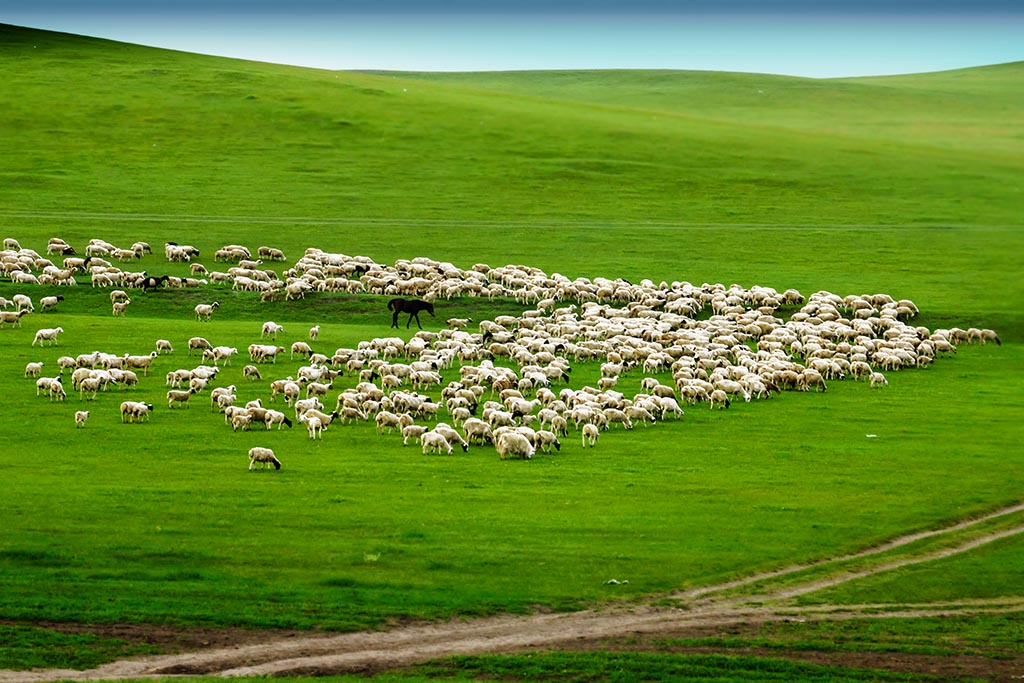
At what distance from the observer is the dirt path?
57.8 feet

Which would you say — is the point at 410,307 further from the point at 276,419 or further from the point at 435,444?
the point at 435,444

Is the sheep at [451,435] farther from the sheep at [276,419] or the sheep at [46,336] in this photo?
the sheep at [46,336]

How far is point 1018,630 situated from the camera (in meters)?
19.5

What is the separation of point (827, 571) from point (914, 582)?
1269 mm

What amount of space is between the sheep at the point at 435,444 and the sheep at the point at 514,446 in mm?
1025

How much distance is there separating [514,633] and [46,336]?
24.4 meters

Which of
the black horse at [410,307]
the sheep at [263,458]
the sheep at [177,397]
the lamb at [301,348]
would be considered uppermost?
the black horse at [410,307]

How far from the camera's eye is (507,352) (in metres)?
40.1

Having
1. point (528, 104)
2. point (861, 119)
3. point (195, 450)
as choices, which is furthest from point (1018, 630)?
point (861, 119)

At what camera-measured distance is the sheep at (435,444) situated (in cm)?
2902

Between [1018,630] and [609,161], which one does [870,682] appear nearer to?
[1018,630]

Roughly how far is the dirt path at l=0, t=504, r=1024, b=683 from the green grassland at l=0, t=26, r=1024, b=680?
56 cm

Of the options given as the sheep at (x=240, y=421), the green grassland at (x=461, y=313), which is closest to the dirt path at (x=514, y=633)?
the green grassland at (x=461, y=313)

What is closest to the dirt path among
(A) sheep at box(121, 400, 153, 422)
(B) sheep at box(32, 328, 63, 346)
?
(A) sheep at box(121, 400, 153, 422)
